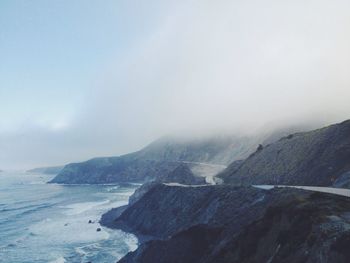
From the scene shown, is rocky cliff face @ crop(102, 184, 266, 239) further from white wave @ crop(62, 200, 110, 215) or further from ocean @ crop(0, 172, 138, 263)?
white wave @ crop(62, 200, 110, 215)

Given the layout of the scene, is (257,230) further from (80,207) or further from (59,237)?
(80,207)

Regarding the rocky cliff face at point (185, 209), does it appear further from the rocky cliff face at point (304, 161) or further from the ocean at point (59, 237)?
the rocky cliff face at point (304, 161)

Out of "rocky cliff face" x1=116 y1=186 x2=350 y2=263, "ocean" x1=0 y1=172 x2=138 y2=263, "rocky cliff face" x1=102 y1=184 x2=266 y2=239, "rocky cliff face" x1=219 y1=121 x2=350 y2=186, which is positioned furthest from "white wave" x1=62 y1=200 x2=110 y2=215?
"rocky cliff face" x1=116 y1=186 x2=350 y2=263

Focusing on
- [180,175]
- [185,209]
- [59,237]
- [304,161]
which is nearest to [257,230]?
[185,209]

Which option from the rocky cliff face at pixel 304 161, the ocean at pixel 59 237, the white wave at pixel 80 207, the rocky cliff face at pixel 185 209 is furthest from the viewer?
the white wave at pixel 80 207

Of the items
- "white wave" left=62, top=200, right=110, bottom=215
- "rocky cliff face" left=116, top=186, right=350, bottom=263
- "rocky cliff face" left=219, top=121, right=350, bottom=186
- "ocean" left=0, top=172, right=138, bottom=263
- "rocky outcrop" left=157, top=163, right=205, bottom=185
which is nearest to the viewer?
"rocky cliff face" left=116, top=186, right=350, bottom=263

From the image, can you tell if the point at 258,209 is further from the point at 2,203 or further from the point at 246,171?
the point at 2,203

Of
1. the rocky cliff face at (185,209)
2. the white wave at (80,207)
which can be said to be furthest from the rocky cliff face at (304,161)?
the white wave at (80,207)
